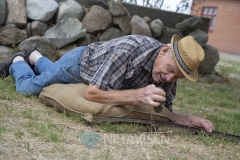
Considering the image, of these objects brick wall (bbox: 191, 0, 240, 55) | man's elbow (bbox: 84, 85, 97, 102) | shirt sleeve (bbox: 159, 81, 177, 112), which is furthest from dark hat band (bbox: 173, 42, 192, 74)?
brick wall (bbox: 191, 0, 240, 55)

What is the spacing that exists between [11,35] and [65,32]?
961 millimetres

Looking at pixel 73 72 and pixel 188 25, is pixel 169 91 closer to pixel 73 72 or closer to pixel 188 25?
pixel 73 72

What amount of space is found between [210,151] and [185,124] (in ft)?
2.42

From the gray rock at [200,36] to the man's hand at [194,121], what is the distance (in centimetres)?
514

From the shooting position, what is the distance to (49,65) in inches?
172

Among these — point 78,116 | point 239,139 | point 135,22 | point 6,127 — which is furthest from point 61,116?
point 135,22

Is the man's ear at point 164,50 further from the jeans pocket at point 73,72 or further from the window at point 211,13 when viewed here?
the window at point 211,13

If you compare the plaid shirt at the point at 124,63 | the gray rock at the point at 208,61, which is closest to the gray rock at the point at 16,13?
the plaid shirt at the point at 124,63

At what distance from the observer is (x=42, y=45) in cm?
612

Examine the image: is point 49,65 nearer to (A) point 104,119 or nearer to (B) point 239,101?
(A) point 104,119

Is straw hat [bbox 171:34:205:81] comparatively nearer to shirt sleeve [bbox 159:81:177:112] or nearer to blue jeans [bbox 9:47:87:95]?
shirt sleeve [bbox 159:81:177:112]

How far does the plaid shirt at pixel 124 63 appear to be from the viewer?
125 inches

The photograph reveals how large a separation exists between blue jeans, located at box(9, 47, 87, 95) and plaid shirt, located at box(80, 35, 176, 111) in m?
0.31

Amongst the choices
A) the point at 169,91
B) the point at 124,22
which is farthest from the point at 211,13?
the point at 169,91
